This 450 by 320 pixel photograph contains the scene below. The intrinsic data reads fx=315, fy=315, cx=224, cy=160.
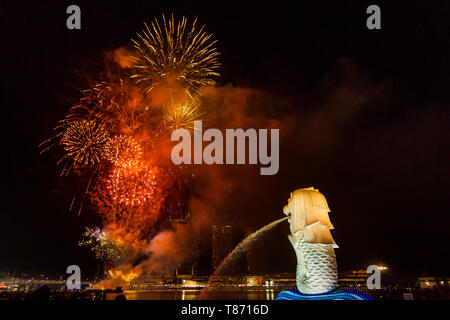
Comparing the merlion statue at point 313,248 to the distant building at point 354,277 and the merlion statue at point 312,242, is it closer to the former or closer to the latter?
the merlion statue at point 312,242

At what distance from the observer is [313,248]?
1683 centimetres

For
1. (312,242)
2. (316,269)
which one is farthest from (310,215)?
(316,269)

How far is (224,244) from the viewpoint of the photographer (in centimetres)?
10881

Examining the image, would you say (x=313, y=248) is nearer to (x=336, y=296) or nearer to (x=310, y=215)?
(x=310, y=215)

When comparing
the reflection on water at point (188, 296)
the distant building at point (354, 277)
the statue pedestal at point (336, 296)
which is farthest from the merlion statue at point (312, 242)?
the distant building at point (354, 277)

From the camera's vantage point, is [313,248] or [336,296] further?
[313,248]

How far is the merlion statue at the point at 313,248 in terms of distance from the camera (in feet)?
53.2

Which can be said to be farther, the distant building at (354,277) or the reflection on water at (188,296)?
the distant building at (354,277)

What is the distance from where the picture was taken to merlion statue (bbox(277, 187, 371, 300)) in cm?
1622

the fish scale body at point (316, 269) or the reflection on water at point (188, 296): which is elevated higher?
the fish scale body at point (316, 269)
